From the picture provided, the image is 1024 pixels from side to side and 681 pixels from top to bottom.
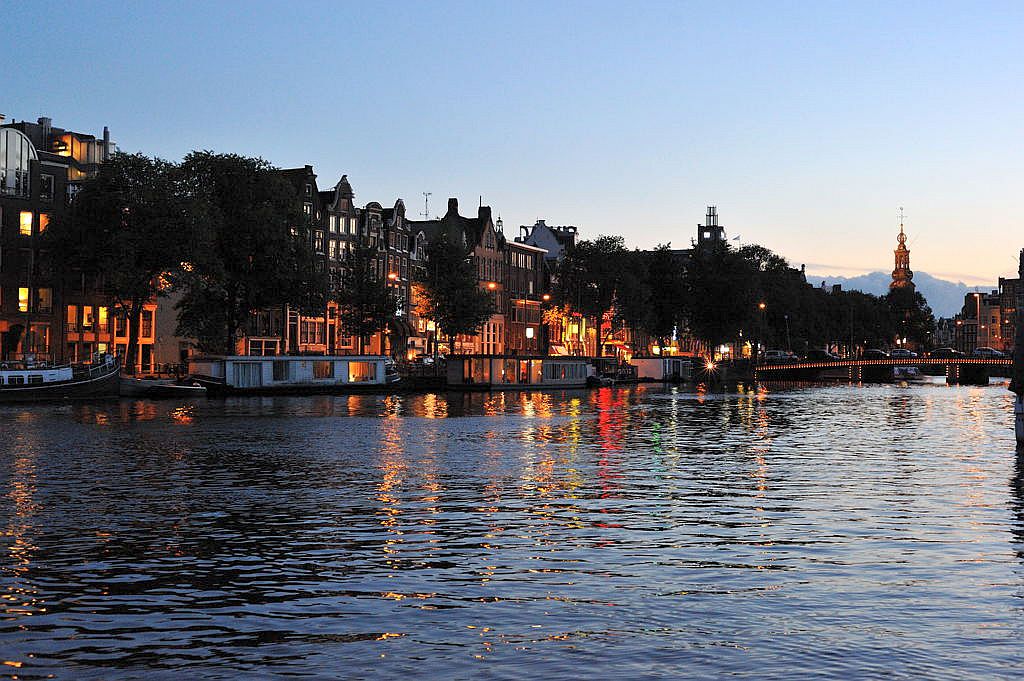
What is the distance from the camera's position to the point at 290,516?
33656 mm

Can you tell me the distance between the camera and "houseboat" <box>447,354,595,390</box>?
138250 millimetres

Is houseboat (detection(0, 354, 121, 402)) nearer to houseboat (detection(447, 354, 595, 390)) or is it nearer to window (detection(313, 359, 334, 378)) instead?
window (detection(313, 359, 334, 378))

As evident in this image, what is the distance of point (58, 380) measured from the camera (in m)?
97.1

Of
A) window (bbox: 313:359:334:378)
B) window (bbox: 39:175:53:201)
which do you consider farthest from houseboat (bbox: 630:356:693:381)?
window (bbox: 39:175:53:201)

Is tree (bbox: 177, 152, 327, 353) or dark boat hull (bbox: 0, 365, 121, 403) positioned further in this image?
tree (bbox: 177, 152, 327, 353)

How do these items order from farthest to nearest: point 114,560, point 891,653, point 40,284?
point 40,284
point 114,560
point 891,653

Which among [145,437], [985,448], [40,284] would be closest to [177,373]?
[40,284]

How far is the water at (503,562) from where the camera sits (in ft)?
60.1

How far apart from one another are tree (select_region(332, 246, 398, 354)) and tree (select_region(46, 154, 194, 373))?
28156 mm

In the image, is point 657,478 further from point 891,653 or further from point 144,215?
point 144,215

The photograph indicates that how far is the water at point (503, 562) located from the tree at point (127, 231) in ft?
157

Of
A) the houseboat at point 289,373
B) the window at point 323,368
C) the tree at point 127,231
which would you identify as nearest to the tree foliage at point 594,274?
the houseboat at point 289,373

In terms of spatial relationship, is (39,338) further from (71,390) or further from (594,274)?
(594,274)

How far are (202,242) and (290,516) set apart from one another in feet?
242
